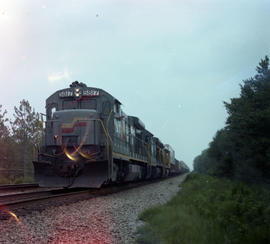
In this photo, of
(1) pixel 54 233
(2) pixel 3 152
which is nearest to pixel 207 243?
(1) pixel 54 233

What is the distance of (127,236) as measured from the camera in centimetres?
435

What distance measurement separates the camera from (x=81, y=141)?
10.1 meters

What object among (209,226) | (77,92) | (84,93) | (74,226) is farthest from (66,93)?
(209,226)

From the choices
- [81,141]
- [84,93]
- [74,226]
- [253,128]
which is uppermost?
[84,93]

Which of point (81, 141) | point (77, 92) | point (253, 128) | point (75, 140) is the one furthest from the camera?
point (253, 128)

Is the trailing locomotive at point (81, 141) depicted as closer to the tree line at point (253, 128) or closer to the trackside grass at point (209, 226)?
the trackside grass at point (209, 226)

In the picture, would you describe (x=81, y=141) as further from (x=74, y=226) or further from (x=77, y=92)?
(x=74, y=226)

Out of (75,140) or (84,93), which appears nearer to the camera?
(75,140)

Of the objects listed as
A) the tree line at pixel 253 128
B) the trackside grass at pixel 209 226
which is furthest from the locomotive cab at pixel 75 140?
the tree line at pixel 253 128

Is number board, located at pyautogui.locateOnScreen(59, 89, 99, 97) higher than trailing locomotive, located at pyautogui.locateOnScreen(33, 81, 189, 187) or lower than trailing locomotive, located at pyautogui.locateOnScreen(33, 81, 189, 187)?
higher

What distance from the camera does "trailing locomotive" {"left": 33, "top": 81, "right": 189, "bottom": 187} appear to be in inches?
376

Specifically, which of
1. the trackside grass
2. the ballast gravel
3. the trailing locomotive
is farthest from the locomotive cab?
the trackside grass

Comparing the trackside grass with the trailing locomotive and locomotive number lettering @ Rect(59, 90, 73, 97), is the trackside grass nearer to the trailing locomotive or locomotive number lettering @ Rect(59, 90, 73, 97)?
the trailing locomotive

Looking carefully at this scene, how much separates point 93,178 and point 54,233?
505 cm
